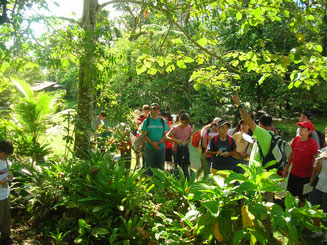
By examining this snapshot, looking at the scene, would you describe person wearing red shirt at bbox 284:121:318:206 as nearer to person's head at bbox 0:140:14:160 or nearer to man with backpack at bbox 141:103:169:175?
man with backpack at bbox 141:103:169:175

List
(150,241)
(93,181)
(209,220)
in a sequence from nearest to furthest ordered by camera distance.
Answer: (209,220)
(150,241)
(93,181)

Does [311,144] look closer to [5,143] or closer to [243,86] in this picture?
[5,143]

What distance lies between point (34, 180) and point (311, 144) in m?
4.86

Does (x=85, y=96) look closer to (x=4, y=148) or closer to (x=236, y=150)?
(x=4, y=148)

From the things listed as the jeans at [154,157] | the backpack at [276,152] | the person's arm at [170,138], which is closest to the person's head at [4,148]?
the jeans at [154,157]

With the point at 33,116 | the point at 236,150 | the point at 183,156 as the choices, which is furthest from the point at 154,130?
the point at 33,116

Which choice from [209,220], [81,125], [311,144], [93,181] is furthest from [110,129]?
[311,144]

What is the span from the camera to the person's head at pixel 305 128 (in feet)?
15.6

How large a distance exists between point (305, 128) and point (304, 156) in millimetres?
504

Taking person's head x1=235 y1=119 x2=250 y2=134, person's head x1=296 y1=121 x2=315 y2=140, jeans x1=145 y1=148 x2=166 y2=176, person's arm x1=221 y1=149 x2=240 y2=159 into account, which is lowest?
jeans x1=145 y1=148 x2=166 y2=176

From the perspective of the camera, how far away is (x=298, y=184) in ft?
16.6

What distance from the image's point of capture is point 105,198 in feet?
13.6

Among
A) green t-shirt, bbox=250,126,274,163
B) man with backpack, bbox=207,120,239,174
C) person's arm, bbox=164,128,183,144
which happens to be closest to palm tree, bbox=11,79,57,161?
person's arm, bbox=164,128,183,144

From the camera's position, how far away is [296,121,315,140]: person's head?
15.6 feet
